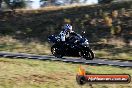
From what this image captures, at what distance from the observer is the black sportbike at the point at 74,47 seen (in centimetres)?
1784

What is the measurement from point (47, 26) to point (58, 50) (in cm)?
2701

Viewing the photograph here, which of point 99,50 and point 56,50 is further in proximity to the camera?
point 99,50

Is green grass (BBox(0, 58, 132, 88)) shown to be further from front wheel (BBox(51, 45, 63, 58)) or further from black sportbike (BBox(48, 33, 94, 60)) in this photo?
black sportbike (BBox(48, 33, 94, 60))

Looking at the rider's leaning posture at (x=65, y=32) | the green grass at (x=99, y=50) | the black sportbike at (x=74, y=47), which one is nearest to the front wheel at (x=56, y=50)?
the black sportbike at (x=74, y=47)

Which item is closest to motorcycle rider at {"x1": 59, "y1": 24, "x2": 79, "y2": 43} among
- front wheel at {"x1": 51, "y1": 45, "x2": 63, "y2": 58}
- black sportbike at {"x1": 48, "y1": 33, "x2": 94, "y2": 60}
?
black sportbike at {"x1": 48, "y1": 33, "x2": 94, "y2": 60}

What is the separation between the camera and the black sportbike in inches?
703

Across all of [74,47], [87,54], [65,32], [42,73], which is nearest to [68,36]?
[65,32]

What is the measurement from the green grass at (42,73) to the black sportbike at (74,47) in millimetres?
1493

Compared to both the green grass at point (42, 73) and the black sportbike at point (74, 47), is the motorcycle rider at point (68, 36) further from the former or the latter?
the green grass at point (42, 73)

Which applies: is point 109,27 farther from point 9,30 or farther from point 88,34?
point 9,30

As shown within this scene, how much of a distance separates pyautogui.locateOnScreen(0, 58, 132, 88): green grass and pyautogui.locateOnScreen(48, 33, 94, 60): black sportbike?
1.49m

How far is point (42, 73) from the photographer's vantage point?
20.4 metres

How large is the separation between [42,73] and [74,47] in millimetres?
3123

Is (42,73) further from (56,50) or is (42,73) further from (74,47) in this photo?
(74,47)
